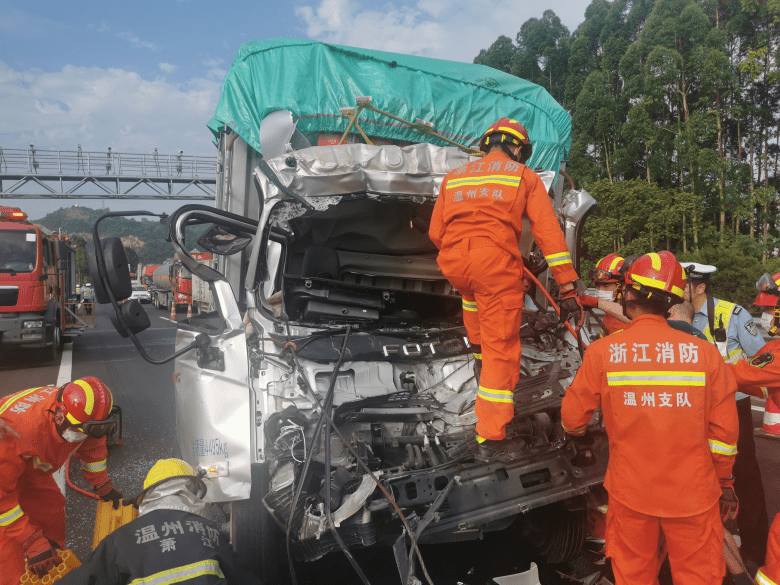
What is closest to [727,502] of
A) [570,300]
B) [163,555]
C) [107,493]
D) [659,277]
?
[659,277]

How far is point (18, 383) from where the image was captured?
7.88 metres

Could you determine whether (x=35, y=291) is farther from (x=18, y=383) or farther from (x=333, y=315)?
(x=333, y=315)

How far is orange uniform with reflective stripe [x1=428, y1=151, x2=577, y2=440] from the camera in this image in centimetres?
280

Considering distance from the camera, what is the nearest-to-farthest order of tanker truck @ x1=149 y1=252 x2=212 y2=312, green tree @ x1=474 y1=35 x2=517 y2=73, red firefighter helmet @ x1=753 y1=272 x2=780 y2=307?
red firefighter helmet @ x1=753 y1=272 x2=780 y2=307 → tanker truck @ x1=149 y1=252 x2=212 y2=312 → green tree @ x1=474 y1=35 x2=517 y2=73

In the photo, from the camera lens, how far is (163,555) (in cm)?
181

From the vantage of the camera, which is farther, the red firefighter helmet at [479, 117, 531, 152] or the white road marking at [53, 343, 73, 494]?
the white road marking at [53, 343, 73, 494]

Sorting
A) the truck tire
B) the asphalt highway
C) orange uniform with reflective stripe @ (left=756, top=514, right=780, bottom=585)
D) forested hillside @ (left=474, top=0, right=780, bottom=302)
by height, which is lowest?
the asphalt highway

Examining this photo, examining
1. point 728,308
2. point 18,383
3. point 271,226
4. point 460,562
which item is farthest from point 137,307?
point 18,383

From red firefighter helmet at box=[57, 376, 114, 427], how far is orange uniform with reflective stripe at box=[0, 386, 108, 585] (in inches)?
4.4

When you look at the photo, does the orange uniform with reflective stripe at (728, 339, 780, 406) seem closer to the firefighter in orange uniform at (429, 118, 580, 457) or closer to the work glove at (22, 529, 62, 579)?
the firefighter in orange uniform at (429, 118, 580, 457)

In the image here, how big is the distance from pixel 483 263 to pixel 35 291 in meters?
9.03

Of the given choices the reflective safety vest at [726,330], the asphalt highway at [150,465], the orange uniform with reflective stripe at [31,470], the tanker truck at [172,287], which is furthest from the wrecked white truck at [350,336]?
the tanker truck at [172,287]

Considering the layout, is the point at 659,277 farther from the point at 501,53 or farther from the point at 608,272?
the point at 501,53

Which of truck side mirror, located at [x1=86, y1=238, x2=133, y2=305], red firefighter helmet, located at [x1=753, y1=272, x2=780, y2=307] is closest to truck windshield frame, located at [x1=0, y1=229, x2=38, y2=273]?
truck side mirror, located at [x1=86, y1=238, x2=133, y2=305]
